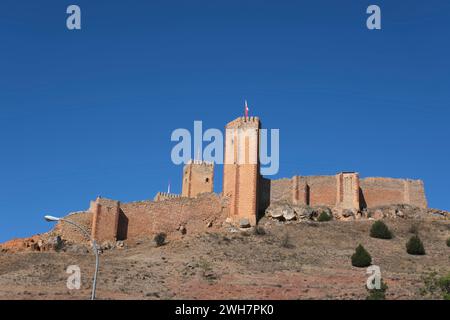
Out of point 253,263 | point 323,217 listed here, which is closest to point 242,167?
point 323,217

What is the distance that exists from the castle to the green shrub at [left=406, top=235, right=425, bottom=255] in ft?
29.7

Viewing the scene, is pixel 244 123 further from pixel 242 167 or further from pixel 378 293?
pixel 378 293

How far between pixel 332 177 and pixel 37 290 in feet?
96.3

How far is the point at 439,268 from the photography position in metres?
40.2

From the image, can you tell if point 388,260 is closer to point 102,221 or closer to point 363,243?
point 363,243

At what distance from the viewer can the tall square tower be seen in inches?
1956

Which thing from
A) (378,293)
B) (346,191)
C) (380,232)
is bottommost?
(378,293)

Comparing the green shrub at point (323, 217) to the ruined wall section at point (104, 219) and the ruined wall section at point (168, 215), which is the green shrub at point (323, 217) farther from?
the ruined wall section at point (104, 219)

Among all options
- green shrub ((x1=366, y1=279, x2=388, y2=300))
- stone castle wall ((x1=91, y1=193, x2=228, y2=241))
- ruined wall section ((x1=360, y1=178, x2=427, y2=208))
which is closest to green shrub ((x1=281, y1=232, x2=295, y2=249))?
stone castle wall ((x1=91, y1=193, x2=228, y2=241))

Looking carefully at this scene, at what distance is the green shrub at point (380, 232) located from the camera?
47781 millimetres

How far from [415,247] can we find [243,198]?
1306 centimetres

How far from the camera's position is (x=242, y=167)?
50.5 meters

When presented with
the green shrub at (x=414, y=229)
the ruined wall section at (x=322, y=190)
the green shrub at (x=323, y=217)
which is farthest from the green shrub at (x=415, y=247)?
the ruined wall section at (x=322, y=190)
